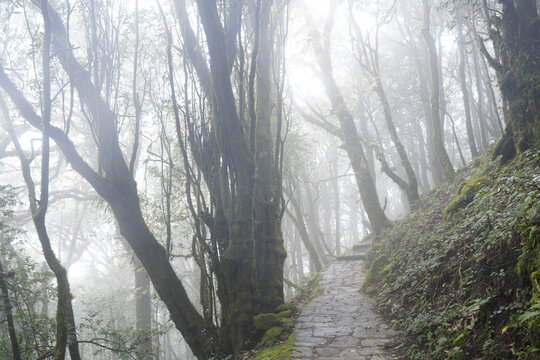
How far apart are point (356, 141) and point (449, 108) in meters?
17.8

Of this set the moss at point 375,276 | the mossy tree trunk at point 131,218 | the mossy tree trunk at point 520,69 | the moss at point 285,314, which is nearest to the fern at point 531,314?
the mossy tree trunk at point 520,69

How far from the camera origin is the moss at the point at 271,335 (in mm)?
4996

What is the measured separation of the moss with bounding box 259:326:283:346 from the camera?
4996mm

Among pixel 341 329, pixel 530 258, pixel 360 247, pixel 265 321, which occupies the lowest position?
pixel 341 329

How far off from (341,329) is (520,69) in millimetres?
4745

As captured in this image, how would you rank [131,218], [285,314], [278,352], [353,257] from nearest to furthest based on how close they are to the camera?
[278,352] → [131,218] → [285,314] → [353,257]

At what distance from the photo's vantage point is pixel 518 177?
4.58m

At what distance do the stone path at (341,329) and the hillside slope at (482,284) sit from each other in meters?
0.28

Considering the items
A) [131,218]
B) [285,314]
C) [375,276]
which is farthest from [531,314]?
[375,276]

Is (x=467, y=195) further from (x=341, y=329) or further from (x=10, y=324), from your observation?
(x=10, y=324)

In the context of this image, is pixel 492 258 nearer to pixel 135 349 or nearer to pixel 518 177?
pixel 518 177

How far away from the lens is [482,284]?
3.55 meters

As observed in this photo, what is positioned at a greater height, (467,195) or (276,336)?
(467,195)

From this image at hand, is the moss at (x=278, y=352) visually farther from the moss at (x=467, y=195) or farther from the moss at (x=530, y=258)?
the moss at (x=467, y=195)
